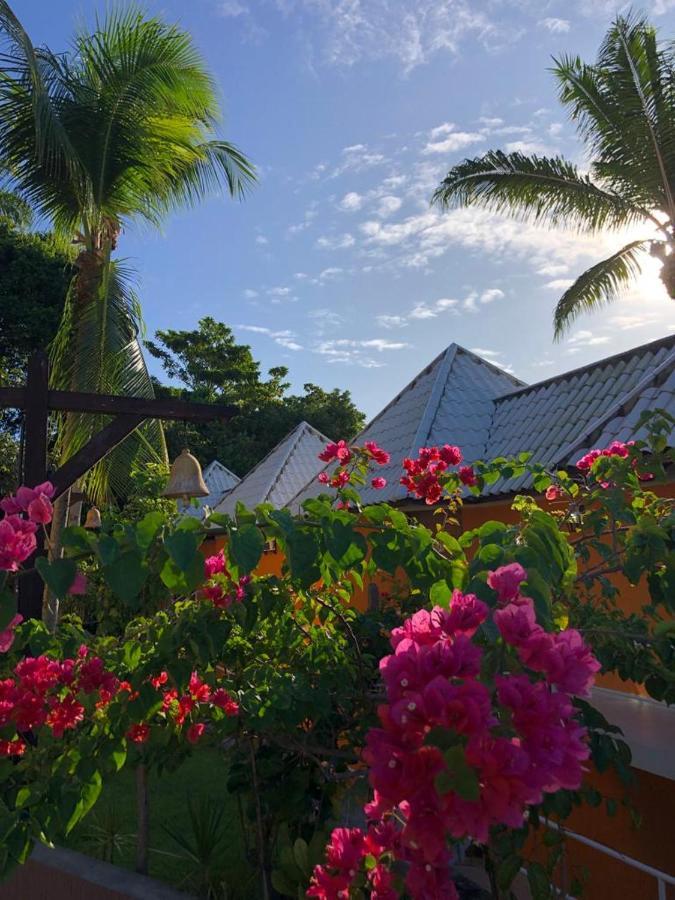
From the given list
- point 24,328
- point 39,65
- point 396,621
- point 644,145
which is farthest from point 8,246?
point 396,621

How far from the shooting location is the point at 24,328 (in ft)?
67.5

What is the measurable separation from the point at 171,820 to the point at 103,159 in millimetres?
6755

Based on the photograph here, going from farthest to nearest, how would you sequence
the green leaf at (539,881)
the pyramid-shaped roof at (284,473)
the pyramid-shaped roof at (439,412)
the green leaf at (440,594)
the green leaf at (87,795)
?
the pyramid-shaped roof at (284,473), the pyramid-shaped roof at (439,412), the green leaf at (87,795), the green leaf at (539,881), the green leaf at (440,594)

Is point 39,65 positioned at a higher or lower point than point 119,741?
higher

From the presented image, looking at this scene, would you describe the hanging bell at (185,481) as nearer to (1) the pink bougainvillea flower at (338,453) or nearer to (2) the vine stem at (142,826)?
(1) the pink bougainvillea flower at (338,453)

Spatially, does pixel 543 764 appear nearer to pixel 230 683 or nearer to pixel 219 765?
pixel 230 683

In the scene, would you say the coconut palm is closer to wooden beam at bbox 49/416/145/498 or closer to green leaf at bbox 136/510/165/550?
wooden beam at bbox 49/416/145/498

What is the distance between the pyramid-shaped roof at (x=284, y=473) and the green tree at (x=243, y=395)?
1283cm

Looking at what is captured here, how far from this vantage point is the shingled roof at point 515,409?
5762mm

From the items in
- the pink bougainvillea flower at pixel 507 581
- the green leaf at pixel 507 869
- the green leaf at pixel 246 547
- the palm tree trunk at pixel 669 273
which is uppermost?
the palm tree trunk at pixel 669 273

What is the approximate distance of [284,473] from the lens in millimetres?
14703

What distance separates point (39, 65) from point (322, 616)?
6.99 m

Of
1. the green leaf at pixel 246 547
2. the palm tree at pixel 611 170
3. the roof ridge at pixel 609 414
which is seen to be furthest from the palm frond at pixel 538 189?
the green leaf at pixel 246 547

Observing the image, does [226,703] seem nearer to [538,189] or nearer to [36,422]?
[36,422]
